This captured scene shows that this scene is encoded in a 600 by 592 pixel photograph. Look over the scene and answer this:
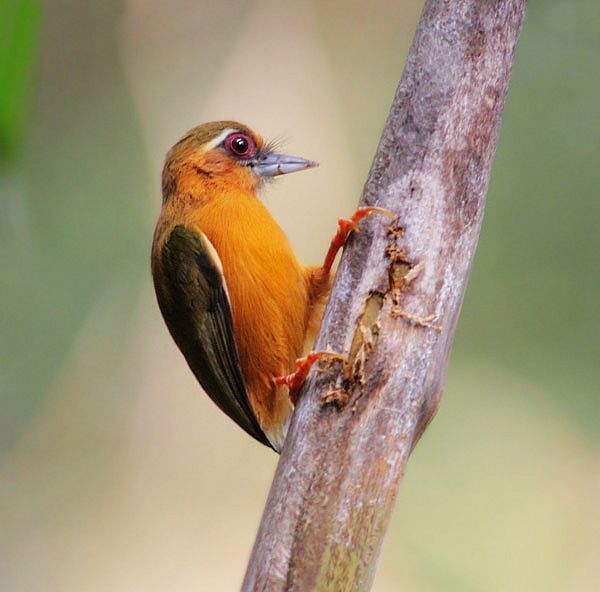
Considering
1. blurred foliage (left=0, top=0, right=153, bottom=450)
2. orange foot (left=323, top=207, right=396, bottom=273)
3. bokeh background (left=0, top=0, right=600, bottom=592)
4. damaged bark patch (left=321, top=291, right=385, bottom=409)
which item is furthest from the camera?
blurred foliage (left=0, top=0, right=153, bottom=450)

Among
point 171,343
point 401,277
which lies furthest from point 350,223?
point 171,343

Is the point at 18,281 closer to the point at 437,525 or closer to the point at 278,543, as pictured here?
the point at 437,525

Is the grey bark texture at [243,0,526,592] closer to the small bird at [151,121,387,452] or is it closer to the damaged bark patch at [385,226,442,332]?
the damaged bark patch at [385,226,442,332]

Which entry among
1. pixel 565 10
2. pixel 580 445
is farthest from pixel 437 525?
pixel 565 10

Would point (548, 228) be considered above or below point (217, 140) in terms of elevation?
above

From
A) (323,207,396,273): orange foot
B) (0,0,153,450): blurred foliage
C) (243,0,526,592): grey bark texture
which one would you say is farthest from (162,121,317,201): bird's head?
(0,0,153,450): blurred foliage

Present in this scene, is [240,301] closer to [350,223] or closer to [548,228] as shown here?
[350,223]
